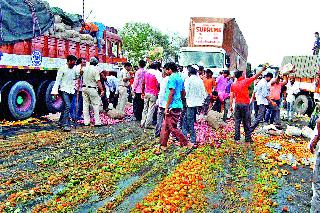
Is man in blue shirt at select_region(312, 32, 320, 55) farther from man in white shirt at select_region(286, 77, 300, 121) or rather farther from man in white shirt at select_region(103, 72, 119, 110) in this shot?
man in white shirt at select_region(103, 72, 119, 110)

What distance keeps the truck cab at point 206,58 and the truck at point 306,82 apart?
12.7ft

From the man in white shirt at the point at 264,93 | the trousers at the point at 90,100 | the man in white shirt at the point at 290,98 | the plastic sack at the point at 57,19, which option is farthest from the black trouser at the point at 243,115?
the plastic sack at the point at 57,19

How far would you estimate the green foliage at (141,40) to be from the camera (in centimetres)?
6397

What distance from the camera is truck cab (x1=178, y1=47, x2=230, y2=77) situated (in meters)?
19.5

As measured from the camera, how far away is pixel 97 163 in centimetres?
726

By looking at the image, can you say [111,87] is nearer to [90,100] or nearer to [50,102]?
[50,102]

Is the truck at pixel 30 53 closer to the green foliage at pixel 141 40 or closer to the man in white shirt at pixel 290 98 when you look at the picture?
the man in white shirt at pixel 290 98

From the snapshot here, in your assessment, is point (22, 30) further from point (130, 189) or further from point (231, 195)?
point (231, 195)

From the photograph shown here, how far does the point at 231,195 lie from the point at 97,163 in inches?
108

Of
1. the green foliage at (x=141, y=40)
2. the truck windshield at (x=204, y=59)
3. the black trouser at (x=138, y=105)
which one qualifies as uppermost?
the green foliage at (x=141, y=40)

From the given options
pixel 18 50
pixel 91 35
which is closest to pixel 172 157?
pixel 18 50

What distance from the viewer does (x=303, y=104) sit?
20.0 meters

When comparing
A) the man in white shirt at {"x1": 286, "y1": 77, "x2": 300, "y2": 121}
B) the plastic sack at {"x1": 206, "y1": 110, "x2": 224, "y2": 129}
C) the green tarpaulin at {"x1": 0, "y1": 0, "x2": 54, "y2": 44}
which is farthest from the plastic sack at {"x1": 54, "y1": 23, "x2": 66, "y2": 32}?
the man in white shirt at {"x1": 286, "y1": 77, "x2": 300, "y2": 121}

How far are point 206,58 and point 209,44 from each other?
1.86 m
